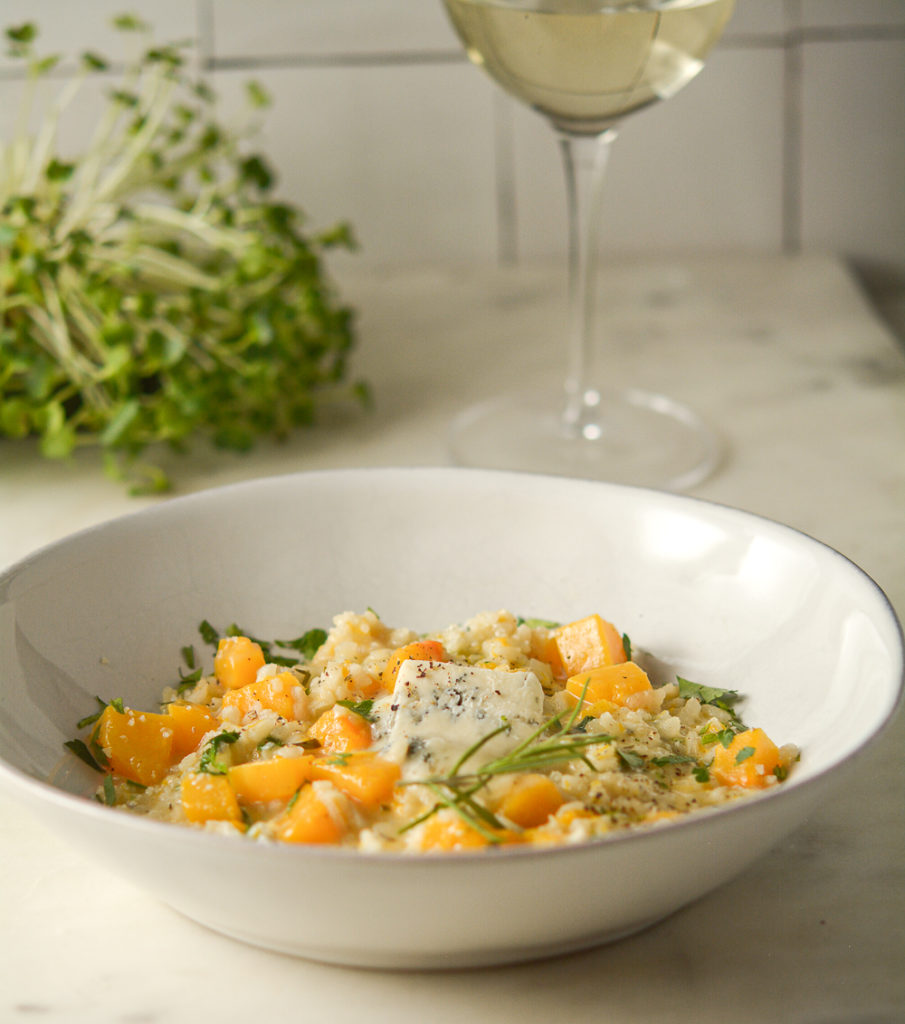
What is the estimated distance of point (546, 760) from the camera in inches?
30.6

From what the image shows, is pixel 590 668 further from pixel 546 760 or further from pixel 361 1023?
pixel 361 1023

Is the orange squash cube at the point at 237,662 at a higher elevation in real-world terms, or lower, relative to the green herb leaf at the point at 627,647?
higher

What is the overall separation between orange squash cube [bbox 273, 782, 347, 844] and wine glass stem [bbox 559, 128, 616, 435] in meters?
0.96

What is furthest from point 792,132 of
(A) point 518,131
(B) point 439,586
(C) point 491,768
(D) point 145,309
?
(C) point 491,768

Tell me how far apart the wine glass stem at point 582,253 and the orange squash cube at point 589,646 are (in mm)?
701

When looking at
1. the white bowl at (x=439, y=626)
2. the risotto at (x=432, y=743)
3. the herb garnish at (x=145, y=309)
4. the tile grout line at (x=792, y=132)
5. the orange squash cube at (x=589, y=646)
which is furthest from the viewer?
the tile grout line at (x=792, y=132)

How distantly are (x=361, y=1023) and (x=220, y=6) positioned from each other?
185cm

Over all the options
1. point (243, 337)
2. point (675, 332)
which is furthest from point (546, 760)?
point (675, 332)

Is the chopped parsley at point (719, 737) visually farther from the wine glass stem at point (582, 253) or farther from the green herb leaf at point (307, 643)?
the wine glass stem at point (582, 253)

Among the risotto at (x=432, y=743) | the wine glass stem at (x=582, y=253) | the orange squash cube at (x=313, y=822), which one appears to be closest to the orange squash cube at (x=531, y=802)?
the risotto at (x=432, y=743)

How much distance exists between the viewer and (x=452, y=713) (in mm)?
835

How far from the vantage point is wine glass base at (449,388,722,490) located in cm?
157

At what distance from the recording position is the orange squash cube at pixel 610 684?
0.92m

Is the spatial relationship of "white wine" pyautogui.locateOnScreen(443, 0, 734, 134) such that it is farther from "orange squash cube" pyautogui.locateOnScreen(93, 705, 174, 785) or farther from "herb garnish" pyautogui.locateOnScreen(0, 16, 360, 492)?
"orange squash cube" pyautogui.locateOnScreen(93, 705, 174, 785)
